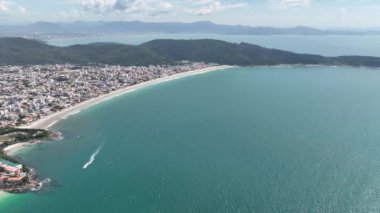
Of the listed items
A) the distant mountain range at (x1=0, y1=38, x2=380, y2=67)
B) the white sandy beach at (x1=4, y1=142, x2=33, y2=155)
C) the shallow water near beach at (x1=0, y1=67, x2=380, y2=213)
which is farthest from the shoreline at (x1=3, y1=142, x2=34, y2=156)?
the distant mountain range at (x1=0, y1=38, x2=380, y2=67)

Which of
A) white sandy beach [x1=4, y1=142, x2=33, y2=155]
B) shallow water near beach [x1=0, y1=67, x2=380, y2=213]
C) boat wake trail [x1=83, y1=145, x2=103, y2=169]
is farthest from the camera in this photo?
white sandy beach [x1=4, y1=142, x2=33, y2=155]

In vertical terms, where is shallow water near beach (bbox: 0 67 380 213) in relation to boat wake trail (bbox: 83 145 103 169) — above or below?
above

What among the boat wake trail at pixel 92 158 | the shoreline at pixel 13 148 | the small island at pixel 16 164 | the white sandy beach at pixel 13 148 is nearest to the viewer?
the small island at pixel 16 164

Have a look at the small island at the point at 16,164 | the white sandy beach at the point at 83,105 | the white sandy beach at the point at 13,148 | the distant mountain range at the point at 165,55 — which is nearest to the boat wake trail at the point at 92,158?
the small island at the point at 16,164

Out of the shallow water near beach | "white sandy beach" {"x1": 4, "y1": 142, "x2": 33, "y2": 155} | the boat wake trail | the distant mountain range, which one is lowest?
"white sandy beach" {"x1": 4, "y1": 142, "x2": 33, "y2": 155}

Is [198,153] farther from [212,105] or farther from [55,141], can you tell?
[212,105]

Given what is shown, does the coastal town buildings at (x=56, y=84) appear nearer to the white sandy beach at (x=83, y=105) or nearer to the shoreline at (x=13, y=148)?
the white sandy beach at (x=83, y=105)

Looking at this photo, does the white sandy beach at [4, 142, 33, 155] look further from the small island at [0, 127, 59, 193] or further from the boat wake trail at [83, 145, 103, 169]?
the boat wake trail at [83, 145, 103, 169]
